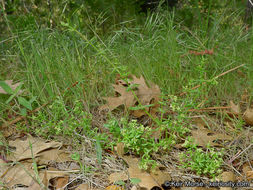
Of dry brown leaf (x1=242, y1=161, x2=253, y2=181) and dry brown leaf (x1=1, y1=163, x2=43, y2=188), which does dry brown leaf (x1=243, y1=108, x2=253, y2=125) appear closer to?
dry brown leaf (x1=242, y1=161, x2=253, y2=181)

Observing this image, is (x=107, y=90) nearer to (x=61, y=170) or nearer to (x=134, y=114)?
(x=134, y=114)

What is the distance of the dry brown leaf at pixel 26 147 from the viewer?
51.4 inches

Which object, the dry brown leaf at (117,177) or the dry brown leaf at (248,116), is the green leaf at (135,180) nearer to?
the dry brown leaf at (117,177)

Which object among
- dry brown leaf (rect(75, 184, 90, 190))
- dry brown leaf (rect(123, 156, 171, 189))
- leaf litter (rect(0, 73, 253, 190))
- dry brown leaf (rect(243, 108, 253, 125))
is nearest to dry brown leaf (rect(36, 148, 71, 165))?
leaf litter (rect(0, 73, 253, 190))

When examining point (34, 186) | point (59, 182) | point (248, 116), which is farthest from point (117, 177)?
point (248, 116)

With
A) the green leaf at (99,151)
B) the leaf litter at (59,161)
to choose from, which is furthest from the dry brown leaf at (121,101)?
the green leaf at (99,151)

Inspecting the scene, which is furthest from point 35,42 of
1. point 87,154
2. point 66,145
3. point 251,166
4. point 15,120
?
point 251,166

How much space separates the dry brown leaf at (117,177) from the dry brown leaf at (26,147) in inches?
17.3

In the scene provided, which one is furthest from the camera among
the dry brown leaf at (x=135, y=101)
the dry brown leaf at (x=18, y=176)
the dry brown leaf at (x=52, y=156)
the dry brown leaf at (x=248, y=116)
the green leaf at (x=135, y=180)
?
the dry brown leaf at (x=135, y=101)

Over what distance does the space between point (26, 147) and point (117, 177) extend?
2.09 feet

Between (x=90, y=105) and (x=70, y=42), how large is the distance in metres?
0.99

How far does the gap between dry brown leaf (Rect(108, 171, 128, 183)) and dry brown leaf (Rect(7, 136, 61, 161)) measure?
17.3 inches

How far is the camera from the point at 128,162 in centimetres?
121

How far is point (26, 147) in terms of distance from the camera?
1383 mm
